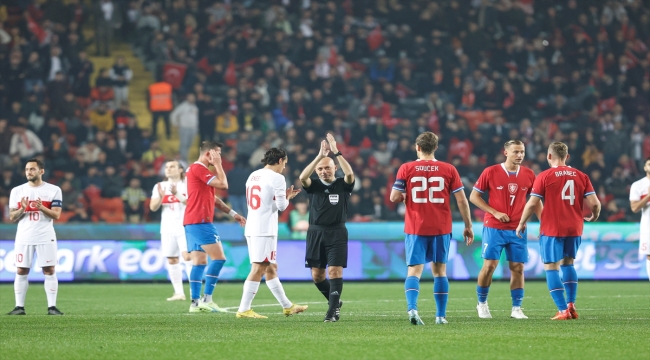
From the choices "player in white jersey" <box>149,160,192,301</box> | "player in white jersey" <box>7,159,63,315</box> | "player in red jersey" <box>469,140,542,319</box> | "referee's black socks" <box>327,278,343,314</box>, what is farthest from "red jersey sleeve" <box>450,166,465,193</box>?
"player in white jersey" <box>149,160,192,301</box>

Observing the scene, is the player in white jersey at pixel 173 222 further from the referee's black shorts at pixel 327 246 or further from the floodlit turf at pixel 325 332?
the referee's black shorts at pixel 327 246

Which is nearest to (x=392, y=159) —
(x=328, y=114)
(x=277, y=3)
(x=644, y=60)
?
(x=328, y=114)

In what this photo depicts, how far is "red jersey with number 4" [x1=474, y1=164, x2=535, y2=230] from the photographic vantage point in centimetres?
1162

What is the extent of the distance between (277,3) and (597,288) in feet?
50.7

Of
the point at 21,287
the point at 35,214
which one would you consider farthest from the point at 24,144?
the point at 21,287

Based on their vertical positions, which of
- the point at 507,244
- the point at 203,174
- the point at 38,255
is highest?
the point at 203,174

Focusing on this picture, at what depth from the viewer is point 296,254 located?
21.4m

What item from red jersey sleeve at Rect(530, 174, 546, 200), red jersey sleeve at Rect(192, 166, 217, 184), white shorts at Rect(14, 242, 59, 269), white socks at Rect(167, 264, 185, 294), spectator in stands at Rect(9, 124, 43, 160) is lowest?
white socks at Rect(167, 264, 185, 294)

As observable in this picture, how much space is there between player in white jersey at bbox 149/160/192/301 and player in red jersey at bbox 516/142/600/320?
6963 millimetres

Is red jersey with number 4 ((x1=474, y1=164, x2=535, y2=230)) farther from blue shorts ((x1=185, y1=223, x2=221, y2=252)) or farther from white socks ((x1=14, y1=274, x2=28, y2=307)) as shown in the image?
white socks ((x1=14, y1=274, x2=28, y2=307))

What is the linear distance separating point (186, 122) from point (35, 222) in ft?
42.5

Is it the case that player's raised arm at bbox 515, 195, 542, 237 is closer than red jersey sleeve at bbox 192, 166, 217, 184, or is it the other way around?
player's raised arm at bbox 515, 195, 542, 237

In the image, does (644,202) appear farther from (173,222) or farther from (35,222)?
(35,222)

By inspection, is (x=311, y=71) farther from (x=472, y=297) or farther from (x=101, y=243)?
(x=472, y=297)
